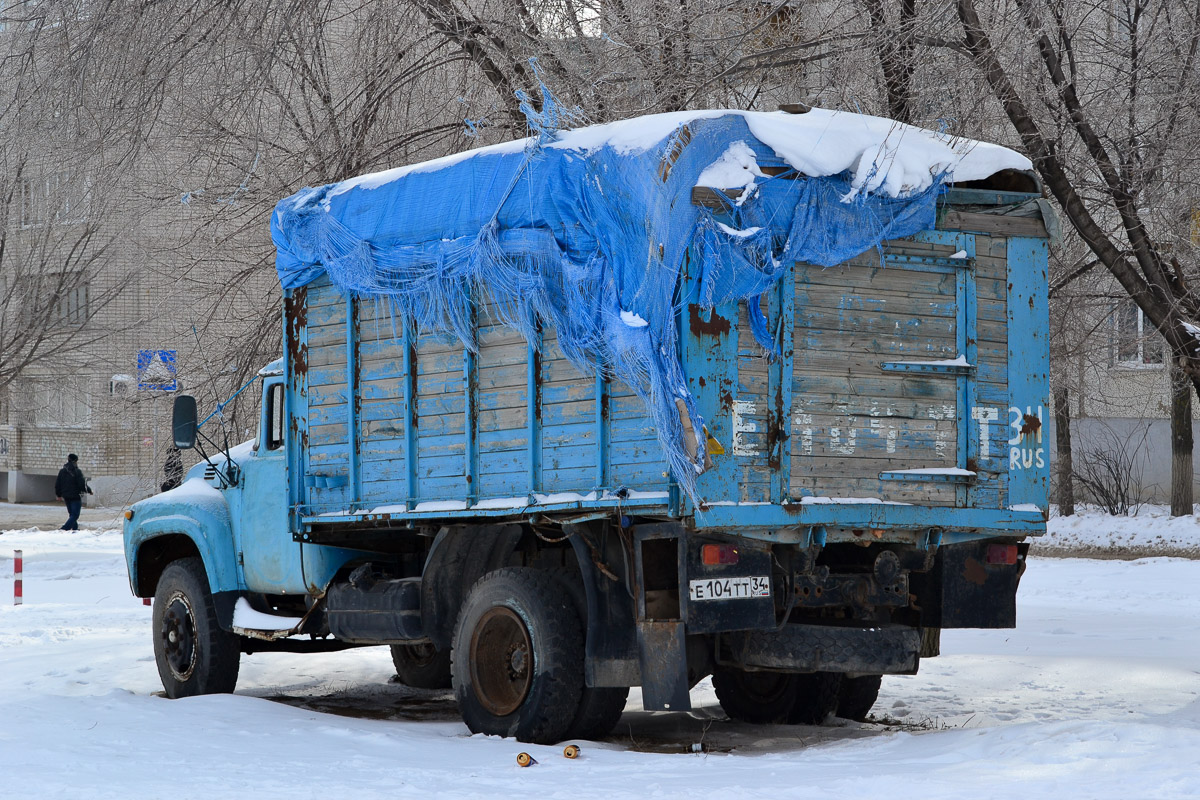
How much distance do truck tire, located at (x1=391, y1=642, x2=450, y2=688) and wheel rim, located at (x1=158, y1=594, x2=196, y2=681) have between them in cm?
Answer: 157

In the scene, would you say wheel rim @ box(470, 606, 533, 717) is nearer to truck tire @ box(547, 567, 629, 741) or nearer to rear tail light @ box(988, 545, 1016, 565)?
truck tire @ box(547, 567, 629, 741)

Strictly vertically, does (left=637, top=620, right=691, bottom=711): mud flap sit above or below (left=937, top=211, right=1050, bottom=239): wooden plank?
below

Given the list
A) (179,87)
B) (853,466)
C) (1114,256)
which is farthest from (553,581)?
(179,87)

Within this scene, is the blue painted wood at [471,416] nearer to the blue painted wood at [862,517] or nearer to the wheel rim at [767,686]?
the blue painted wood at [862,517]

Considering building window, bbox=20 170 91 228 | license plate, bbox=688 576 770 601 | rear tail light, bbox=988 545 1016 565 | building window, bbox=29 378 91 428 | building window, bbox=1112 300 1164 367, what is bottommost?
license plate, bbox=688 576 770 601

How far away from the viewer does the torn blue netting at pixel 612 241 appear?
281 inches

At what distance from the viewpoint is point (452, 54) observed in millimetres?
13570

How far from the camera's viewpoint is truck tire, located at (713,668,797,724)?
9.35m

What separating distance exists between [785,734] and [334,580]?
3.12 meters

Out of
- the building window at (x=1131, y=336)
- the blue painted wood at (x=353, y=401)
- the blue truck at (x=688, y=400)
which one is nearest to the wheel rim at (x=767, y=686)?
the blue truck at (x=688, y=400)

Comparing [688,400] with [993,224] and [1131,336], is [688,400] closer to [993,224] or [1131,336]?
[993,224]

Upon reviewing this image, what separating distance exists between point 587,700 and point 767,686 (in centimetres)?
187

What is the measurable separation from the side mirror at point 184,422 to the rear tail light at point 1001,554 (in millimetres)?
5123

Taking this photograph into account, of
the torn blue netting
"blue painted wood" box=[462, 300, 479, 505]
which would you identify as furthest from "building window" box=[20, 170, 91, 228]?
"blue painted wood" box=[462, 300, 479, 505]
